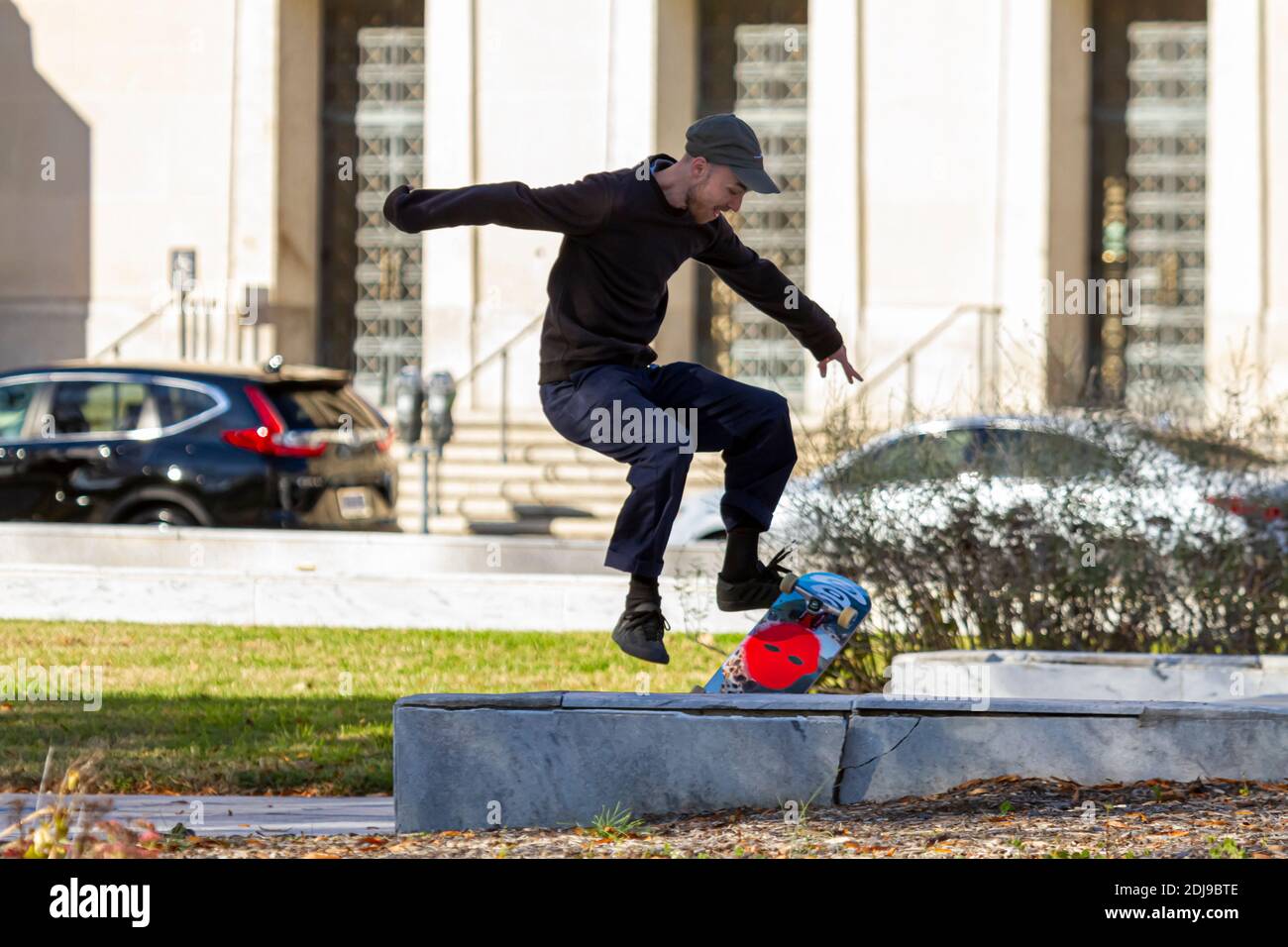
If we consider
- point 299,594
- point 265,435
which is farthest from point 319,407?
point 299,594

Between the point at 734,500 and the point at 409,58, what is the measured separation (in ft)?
66.8

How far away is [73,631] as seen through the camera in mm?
12078

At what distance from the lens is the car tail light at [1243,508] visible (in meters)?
9.28

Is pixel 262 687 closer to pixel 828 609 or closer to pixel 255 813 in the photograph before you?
pixel 255 813

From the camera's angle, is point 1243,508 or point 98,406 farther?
point 98,406

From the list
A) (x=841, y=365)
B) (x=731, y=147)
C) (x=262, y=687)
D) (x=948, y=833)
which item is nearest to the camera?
(x=948, y=833)

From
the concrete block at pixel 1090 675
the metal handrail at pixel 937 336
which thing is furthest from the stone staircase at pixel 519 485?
the concrete block at pixel 1090 675

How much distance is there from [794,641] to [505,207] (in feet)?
6.31

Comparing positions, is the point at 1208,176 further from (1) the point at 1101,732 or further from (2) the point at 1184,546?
(1) the point at 1101,732

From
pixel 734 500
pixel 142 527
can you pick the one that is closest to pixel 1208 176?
pixel 142 527

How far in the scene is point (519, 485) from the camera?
71.7 feet

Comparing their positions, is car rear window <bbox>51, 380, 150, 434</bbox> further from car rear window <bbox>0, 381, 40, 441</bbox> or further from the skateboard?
the skateboard

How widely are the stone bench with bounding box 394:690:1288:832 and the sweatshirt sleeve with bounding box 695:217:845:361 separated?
149 centimetres

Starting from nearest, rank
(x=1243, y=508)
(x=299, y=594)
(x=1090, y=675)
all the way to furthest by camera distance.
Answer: (x=1090, y=675) < (x=1243, y=508) < (x=299, y=594)
